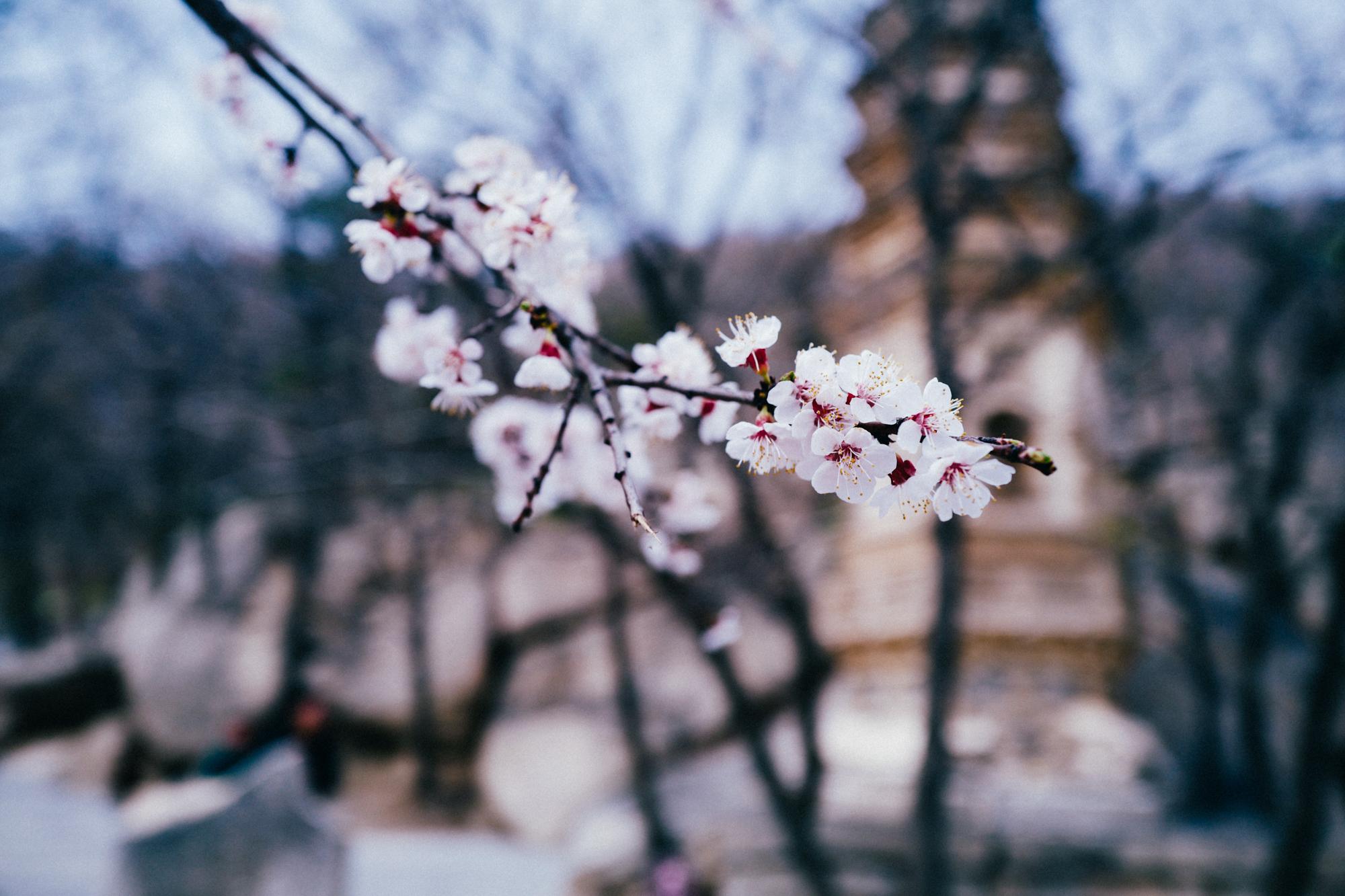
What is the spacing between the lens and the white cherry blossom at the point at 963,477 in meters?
1.13

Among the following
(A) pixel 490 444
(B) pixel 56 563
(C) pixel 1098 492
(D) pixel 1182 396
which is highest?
(B) pixel 56 563

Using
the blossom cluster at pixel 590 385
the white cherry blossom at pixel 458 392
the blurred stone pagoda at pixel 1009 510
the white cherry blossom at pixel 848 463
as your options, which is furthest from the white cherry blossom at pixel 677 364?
the blurred stone pagoda at pixel 1009 510

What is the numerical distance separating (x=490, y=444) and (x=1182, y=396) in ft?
29.5

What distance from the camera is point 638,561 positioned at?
13.1 ft

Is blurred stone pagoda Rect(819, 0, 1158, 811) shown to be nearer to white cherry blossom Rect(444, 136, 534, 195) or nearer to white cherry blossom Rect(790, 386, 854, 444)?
white cherry blossom Rect(444, 136, 534, 195)

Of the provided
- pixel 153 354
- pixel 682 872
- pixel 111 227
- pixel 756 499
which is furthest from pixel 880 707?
pixel 153 354

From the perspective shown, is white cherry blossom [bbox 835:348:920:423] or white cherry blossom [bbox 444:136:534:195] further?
white cherry blossom [bbox 444:136:534:195]

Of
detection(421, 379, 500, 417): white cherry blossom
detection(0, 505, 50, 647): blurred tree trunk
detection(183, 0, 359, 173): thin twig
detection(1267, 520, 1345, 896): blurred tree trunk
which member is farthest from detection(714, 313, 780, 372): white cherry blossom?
detection(0, 505, 50, 647): blurred tree trunk

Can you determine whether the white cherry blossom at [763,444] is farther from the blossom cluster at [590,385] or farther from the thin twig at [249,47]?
the thin twig at [249,47]

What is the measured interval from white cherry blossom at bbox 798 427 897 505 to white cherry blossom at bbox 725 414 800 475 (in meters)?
0.03

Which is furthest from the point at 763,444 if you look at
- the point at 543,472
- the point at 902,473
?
the point at 543,472

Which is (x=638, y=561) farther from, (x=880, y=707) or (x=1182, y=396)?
(x=1182, y=396)

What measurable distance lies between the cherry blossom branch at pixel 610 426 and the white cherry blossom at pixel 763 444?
16 cm

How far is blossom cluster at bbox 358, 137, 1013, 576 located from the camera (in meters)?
Answer: 1.15
